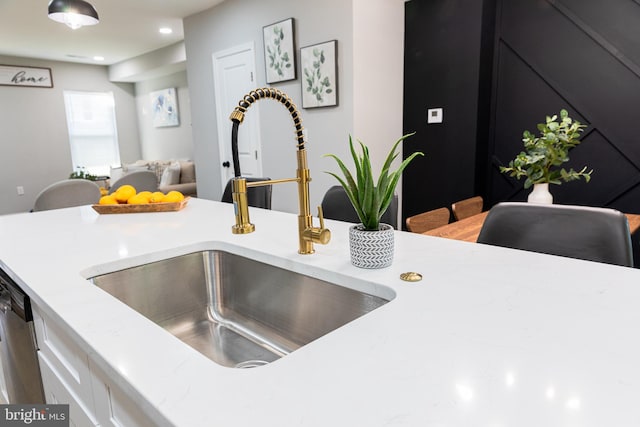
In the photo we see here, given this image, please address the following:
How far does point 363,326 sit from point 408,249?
1.52 feet

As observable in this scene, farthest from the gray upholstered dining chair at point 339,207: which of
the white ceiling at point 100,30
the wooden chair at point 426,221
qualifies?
the white ceiling at point 100,30

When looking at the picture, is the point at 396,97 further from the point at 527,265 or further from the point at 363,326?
the point at 363,326

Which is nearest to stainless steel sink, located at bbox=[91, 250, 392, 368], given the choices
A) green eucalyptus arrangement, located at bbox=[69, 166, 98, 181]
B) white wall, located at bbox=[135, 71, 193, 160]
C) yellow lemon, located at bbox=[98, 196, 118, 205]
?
yellow lemon, located at bbox=[98, 196, 118, 205]

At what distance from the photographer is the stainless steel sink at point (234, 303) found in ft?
3.21

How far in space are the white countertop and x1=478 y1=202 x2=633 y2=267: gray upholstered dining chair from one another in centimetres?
19

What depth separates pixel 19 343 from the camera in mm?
1099

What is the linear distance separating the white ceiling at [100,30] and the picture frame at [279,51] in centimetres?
88

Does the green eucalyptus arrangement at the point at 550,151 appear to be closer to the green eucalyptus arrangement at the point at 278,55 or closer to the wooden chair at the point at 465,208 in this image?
the wooden chair at the point at 465,208

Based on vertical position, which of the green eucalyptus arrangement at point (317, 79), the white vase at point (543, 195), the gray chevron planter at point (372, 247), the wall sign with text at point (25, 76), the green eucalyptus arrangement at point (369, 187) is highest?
the wall sign with text at point (25, 76)

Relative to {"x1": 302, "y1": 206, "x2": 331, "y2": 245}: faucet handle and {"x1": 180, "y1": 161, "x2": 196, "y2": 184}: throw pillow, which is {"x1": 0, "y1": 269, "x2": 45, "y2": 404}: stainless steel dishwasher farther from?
{"x1": 180, "y1": 161, "x2": 196, "y2": 184}: throw pillow

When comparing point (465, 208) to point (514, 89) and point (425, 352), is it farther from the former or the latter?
point (425, 352)

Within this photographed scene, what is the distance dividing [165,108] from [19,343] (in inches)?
256

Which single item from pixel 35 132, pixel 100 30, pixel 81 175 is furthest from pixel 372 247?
pixel 35 132

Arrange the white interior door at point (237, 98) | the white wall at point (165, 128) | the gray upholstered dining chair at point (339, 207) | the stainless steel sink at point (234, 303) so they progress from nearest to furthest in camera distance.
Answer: the stainless steel sink at point (234, 303)
the gray upholstered dining chair at point (339, 207)
the white interior door at point (237, 98)
the white wall at point (165, 128)
